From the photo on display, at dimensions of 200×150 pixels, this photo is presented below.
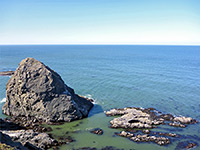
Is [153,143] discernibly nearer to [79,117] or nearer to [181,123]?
[181,123]

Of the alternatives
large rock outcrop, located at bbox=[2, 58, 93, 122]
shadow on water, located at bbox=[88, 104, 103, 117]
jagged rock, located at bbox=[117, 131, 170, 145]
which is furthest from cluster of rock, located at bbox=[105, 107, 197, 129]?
large rock outcrop, located at bbox=[2, 58, 93, 122]

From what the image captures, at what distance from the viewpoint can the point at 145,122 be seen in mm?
42594

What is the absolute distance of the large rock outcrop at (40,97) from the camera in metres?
44.8

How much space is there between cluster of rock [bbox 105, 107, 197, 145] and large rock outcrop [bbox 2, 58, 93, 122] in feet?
32.2

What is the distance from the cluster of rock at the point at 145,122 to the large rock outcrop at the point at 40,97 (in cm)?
982

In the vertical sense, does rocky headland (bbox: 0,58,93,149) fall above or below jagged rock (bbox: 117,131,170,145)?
above

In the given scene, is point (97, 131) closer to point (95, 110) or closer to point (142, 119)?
point (142, 119)

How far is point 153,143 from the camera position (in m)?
34.8

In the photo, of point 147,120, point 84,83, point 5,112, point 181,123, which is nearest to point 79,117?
point 147,120

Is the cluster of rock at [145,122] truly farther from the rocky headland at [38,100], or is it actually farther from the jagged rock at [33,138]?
the jagged rock at [33,138]

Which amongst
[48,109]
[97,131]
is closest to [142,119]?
[97,131]

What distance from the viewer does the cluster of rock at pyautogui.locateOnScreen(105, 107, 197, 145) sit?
119 ft

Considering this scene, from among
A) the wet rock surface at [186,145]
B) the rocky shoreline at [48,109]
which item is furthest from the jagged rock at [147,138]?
the wet rock surface at [186,145]

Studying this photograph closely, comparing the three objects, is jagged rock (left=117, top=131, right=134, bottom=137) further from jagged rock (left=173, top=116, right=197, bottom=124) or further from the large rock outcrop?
jagged rock (left=173, top=116, right=197, bottom=124)
